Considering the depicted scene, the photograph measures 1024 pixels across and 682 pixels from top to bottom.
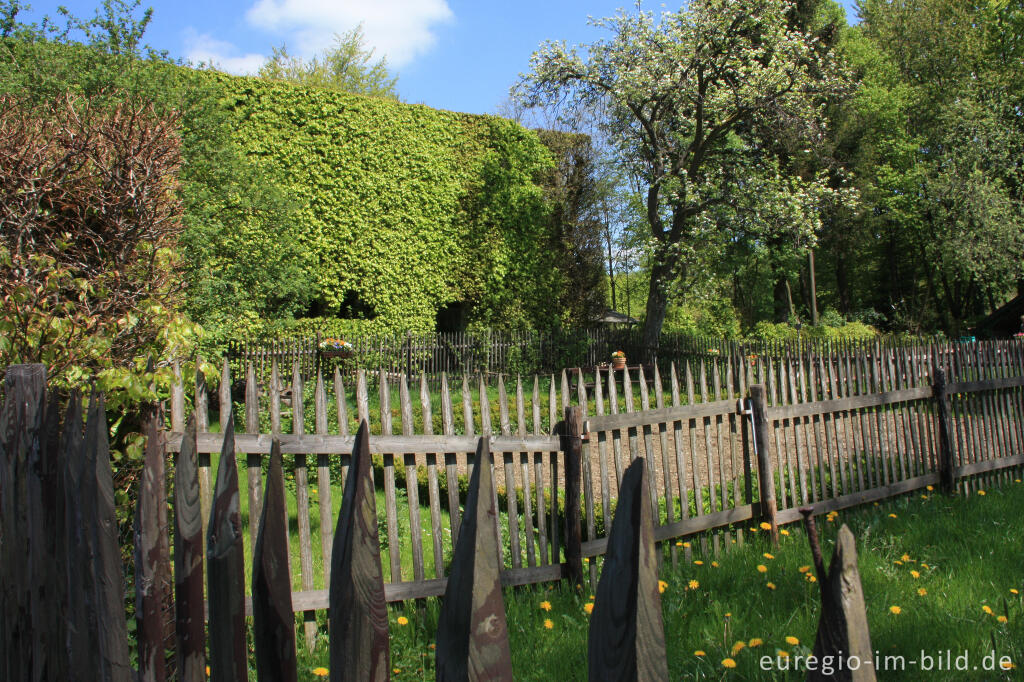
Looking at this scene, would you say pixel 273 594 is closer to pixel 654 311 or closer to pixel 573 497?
pixel 573 497

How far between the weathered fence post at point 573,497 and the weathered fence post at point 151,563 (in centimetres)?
293

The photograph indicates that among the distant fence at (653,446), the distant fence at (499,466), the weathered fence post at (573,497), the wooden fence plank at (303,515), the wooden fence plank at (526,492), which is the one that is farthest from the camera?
the weathered fence post at (573,497)

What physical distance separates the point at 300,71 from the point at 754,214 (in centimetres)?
2738

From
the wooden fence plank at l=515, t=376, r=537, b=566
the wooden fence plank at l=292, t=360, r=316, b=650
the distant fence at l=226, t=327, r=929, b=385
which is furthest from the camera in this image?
the distant fence at l=226, t=327, r=929, b=385

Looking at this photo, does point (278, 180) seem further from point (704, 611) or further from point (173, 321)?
point (704, 611)

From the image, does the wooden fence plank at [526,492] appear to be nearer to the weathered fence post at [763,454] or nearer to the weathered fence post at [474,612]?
the weathered fence post at [763,454]

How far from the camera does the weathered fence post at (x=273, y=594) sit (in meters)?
1.04

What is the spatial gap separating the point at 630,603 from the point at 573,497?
325 cm

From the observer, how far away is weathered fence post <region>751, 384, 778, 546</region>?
4934mm

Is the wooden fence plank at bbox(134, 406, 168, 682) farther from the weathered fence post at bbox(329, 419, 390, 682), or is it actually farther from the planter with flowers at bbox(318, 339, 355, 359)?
the planter with flowers at bbox(318, 339, 355, 359)

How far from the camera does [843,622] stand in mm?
764

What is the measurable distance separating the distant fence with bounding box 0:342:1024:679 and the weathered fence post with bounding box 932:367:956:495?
1cm

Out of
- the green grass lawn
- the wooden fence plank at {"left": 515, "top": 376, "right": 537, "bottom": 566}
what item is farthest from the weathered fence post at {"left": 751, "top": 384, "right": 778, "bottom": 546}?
the wooden fence plank at {"left": 515, "top": 376, "right": 537, "bottom": 566}

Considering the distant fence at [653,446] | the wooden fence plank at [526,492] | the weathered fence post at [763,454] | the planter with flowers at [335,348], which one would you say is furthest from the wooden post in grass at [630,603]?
the planter with flowers at [335,348]
